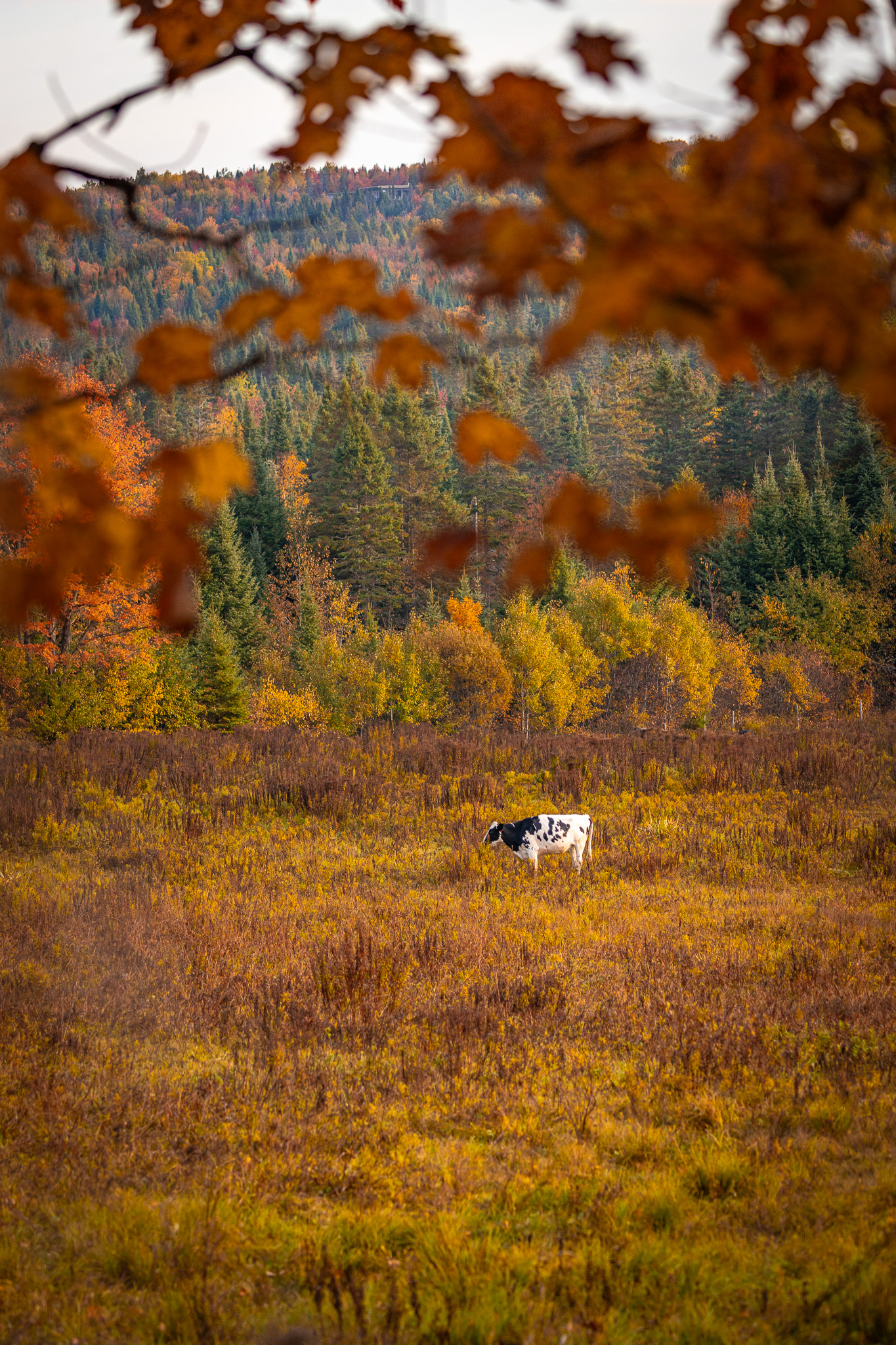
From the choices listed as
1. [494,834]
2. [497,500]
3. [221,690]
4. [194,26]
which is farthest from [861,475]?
[194,26]

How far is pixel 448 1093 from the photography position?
18.2 feet

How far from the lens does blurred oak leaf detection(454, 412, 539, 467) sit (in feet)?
5.44

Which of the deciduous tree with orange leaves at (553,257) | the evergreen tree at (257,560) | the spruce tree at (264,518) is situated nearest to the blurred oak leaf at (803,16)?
the deciduous tree with orange leaves at (553,257)

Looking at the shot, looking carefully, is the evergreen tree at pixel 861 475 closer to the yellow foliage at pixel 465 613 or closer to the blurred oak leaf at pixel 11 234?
the yellow foliage at pixel 465 613

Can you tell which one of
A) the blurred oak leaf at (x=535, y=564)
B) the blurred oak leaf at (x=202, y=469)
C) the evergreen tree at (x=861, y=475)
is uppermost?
the evergreen tree at (x=861, y=475)

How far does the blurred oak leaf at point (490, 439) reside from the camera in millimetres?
1657

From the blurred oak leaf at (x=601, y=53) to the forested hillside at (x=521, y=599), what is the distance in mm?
20028

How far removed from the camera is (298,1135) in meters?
4.94

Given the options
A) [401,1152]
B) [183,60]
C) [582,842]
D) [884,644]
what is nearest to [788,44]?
[183,60]

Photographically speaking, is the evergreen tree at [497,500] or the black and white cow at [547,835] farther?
the evergreen tree at [497,500]

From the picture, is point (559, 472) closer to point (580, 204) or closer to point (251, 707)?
point (251, 707)

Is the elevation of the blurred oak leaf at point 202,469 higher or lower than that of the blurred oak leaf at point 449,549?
higher

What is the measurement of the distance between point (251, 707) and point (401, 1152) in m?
37.0

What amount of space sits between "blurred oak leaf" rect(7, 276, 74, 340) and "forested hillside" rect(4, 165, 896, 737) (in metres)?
19.9
